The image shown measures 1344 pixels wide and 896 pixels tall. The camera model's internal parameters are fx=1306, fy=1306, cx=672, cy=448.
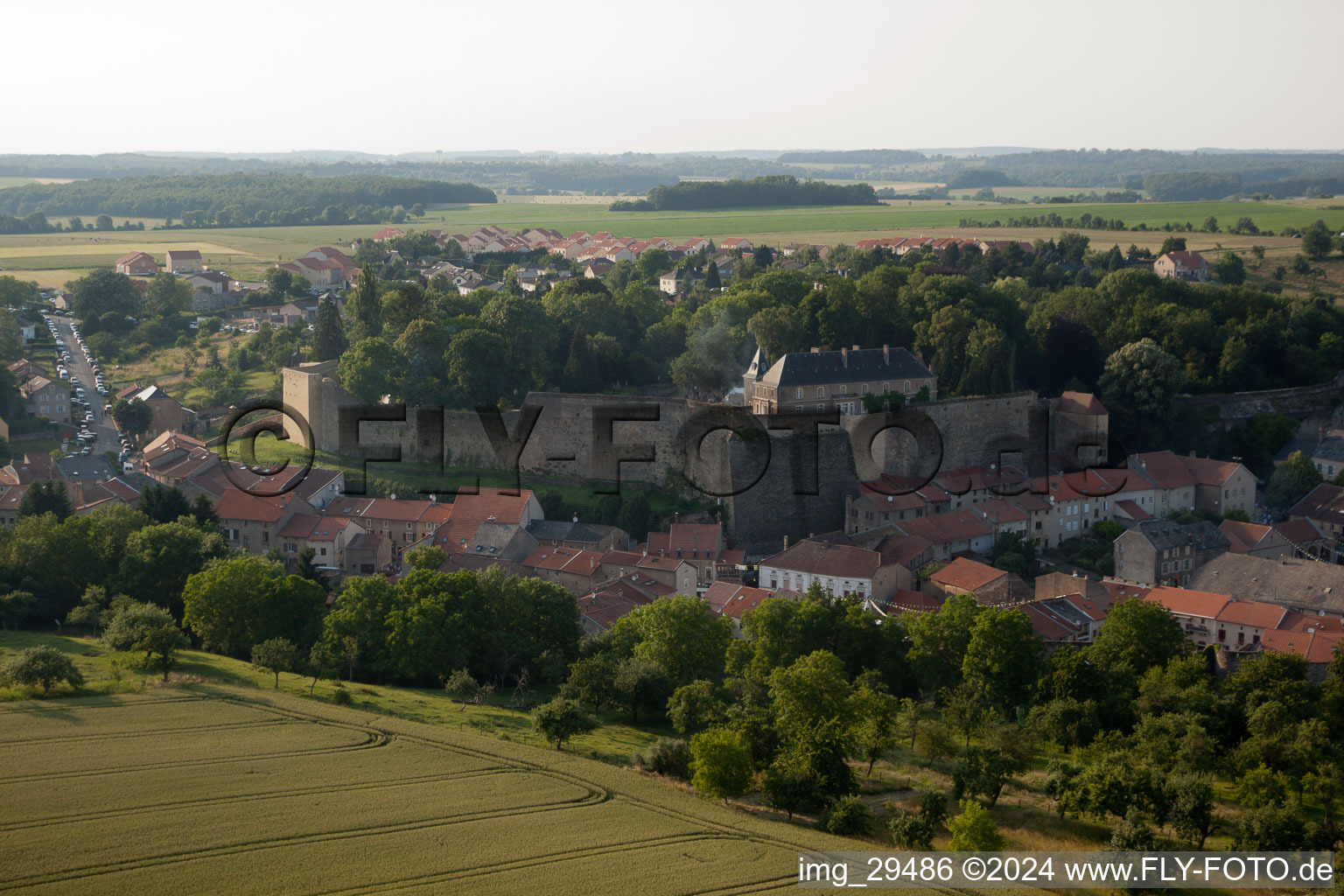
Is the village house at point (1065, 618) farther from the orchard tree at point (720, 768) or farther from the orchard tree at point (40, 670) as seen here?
the orchard tree at point (40, 670)

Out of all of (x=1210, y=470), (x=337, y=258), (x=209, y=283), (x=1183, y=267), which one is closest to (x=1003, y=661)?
(x=1210, y=470)

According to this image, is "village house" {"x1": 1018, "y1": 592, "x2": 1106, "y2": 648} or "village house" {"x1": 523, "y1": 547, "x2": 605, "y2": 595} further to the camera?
"village house" {"x1": 523, "y1": 547, "x2": 605, "y2": 595}

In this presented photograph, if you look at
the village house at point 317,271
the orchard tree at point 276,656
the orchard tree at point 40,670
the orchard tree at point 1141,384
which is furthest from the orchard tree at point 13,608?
the village house at point 317,271

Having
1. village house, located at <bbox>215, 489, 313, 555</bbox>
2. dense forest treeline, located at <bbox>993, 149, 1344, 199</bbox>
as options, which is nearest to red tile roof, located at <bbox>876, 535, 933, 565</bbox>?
village house, located at <bbox>215, 489, 313, 555</bbox>

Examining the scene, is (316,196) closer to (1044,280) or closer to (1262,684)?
(1044,280)

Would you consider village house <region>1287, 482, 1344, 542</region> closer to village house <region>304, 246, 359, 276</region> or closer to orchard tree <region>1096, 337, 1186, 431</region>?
orchard tree <region>1096, 337, 1186, 431</region>

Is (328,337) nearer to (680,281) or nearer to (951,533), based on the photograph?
(680,281)
